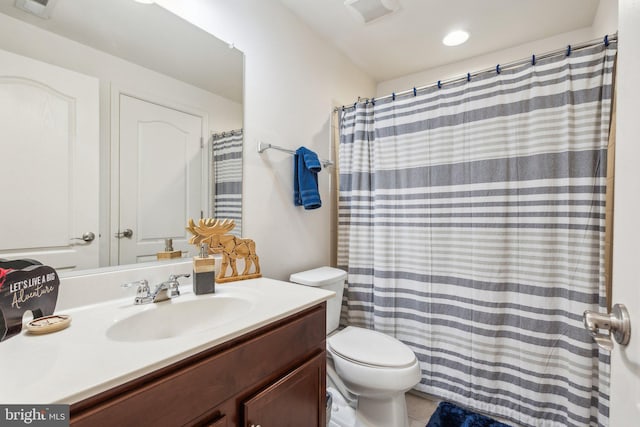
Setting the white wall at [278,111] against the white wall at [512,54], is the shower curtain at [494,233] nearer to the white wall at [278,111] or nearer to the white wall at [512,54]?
the white wall at [278,111]

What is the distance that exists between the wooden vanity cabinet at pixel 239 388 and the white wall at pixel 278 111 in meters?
0.70

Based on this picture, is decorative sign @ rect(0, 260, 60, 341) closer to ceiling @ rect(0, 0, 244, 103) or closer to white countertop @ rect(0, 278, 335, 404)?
white countertop @ rect(0, 278, 335, 404)

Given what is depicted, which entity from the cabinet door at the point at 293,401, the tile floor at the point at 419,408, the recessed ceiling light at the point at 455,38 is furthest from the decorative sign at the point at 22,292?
the recessed ceiling light at the point at 455,38

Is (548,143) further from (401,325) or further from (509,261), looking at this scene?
(401,325)

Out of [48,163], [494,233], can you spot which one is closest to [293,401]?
[48,163]

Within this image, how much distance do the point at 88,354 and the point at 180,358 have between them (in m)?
0.20

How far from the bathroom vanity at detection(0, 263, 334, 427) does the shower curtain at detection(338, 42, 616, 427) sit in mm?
913

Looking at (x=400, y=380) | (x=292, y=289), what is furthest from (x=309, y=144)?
(x=400, y=380)

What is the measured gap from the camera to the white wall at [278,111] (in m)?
1.51

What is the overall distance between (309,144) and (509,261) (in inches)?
53.4

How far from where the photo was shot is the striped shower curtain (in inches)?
54.8

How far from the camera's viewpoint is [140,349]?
0.66 metres

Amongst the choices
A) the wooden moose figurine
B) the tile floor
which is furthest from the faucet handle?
the tile floor

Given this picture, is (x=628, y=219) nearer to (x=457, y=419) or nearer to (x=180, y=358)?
(x=180, y=358)
